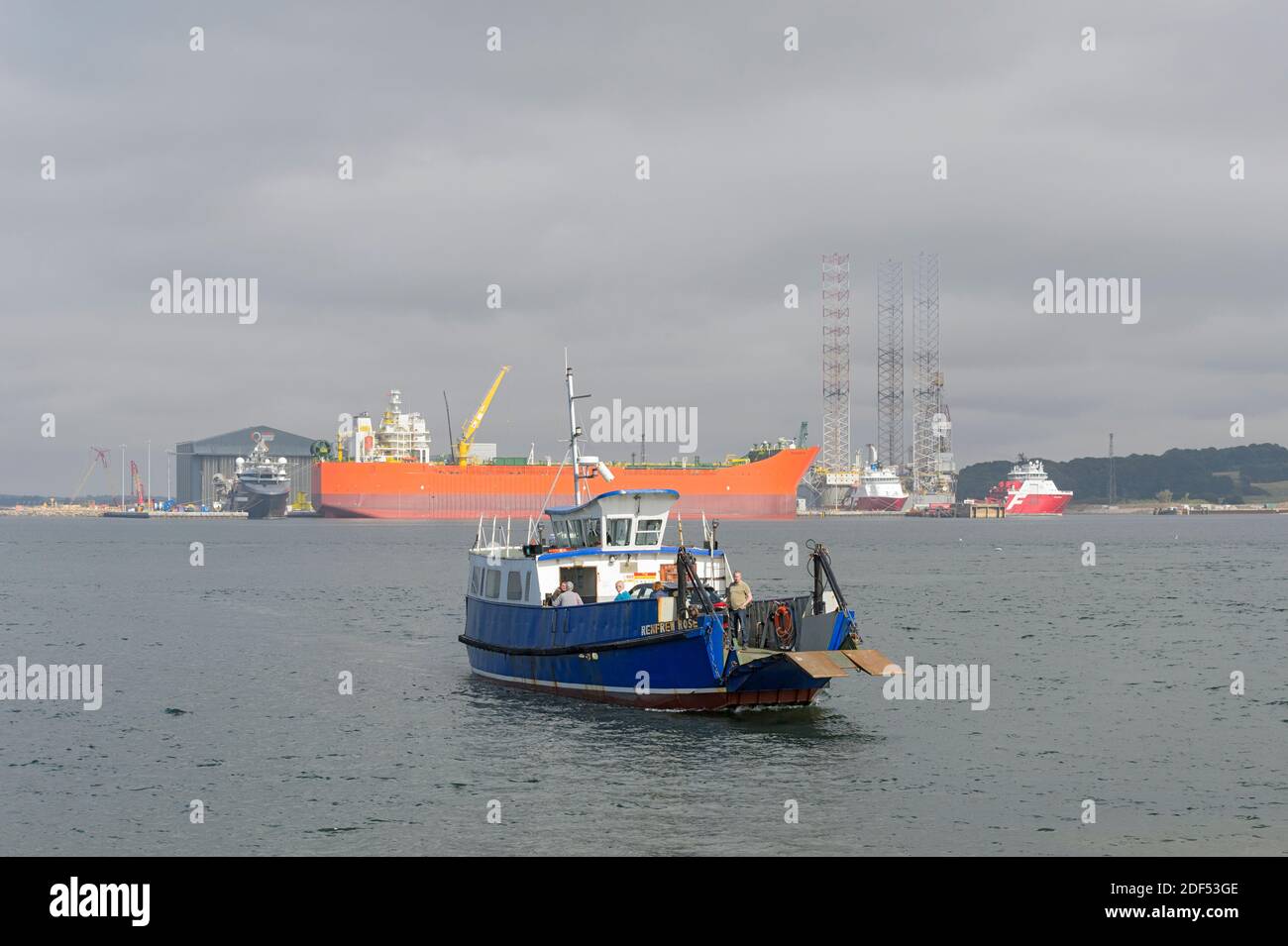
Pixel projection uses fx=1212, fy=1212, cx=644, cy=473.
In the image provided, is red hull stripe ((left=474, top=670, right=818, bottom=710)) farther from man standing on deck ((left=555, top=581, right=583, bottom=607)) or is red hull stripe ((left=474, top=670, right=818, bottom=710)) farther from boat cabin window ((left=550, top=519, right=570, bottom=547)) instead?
boat cabin window ((left=550, top=519, right=570, bottom=547))

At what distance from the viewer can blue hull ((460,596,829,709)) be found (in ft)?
90.1

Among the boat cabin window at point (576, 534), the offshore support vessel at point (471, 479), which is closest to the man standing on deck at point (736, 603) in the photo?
the boat cabin window at point (576, 534)

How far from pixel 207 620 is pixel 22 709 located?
78.8ft

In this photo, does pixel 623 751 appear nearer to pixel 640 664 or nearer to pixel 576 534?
pixel 640 664

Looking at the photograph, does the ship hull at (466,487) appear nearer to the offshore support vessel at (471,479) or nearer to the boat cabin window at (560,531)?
the offshore support vessel at (471,479)

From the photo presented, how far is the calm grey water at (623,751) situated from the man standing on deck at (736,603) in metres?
2.14

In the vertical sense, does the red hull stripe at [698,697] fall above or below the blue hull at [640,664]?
below

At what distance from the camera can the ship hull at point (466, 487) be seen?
175m

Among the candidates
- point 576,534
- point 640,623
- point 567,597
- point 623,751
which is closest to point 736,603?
point 640,623

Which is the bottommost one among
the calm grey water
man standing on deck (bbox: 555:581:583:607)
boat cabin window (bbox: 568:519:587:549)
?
the calm grey water

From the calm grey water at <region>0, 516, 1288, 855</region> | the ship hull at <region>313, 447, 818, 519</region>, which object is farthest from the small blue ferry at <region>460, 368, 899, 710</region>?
the ship hull at <region>313, 447, 818, 519</region>

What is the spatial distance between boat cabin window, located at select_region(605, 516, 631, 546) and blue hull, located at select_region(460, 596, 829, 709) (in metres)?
2.68

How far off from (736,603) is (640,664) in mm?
2707
